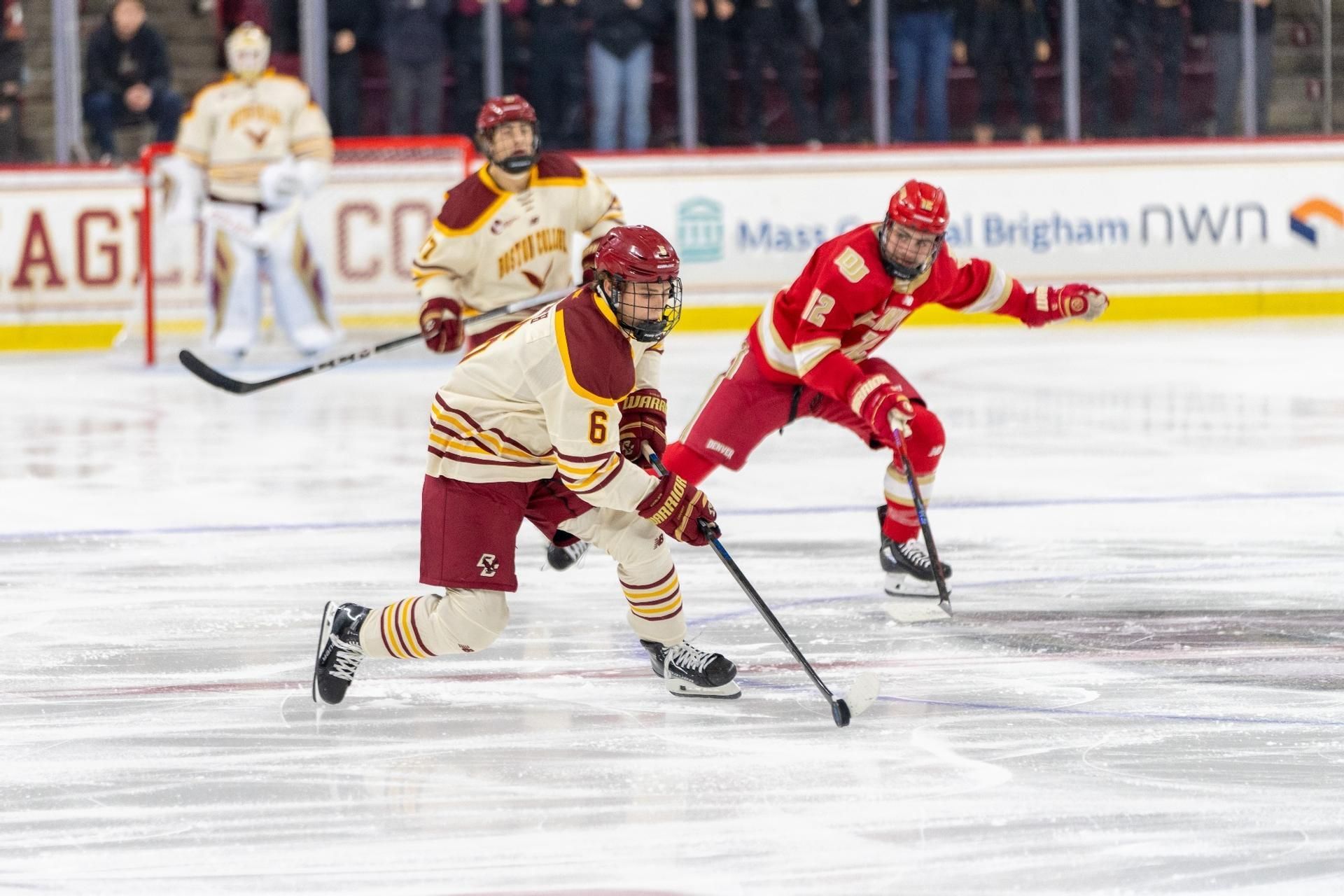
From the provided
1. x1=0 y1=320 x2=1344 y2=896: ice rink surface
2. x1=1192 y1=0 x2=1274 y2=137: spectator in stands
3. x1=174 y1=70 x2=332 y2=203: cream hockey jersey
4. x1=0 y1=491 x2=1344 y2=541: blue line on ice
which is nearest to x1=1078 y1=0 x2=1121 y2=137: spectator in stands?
x1=1192 y1=0 x2=1274 y2=137: spectator in stands

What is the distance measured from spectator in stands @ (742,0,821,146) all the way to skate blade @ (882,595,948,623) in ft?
22.9

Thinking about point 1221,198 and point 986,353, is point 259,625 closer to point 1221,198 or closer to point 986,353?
point 986,353

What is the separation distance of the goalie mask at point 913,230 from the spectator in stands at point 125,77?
6.98 meters

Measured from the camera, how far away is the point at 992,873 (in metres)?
2.73

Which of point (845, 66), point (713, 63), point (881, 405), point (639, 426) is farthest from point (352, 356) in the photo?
point (845, 66)

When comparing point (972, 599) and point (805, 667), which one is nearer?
point (805, 667)

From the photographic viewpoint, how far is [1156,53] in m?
11.5

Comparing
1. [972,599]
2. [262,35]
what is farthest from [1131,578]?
[262,35]

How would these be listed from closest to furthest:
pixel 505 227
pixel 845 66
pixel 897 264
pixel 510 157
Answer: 1. pixel 897 264
2. pixel 510 157
3. pixel 505 227
4. pixel 845 66

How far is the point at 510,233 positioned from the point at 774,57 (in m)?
5.71

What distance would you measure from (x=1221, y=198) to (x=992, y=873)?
30.8ft

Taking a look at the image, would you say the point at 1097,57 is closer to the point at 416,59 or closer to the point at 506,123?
the point at 416,59

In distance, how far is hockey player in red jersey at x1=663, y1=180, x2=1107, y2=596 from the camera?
448cm

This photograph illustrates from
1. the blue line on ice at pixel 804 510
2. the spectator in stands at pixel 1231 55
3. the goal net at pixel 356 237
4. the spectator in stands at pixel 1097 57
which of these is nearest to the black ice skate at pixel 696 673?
the blue line on ice at pixel 804 510
